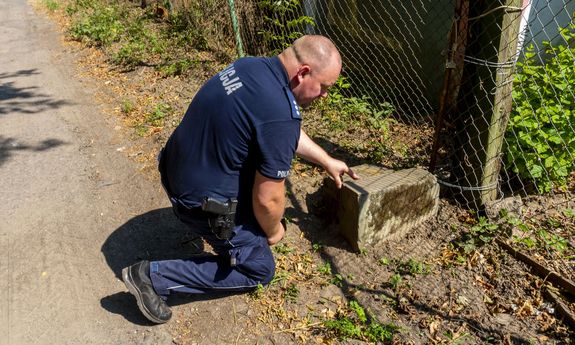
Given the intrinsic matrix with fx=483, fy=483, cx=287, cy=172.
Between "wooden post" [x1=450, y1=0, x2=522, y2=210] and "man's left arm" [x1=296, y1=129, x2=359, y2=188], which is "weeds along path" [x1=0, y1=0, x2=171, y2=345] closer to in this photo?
"man's left arm" [x1=296, y1=129, x2=359, y2=188]

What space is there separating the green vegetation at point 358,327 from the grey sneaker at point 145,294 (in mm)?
930

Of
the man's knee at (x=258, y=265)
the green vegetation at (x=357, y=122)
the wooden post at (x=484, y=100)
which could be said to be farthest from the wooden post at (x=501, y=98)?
the man's knee at (x=258, y=265)

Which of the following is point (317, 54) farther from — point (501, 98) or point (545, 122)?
point (545, 122)

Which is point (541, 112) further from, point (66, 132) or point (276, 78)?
point (66, 132)

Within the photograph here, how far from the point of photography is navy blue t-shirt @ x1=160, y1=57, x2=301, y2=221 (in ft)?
7.82

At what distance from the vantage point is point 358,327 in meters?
2.69

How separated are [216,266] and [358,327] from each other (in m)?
0.88

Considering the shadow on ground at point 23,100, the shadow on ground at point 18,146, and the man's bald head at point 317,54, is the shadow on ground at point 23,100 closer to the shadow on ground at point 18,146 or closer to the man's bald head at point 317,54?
the shadow on ground at point 18,146

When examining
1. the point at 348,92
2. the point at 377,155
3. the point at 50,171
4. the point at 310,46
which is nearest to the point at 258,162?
the point at 310,46

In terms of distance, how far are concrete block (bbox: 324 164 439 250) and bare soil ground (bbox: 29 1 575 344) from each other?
94 mm

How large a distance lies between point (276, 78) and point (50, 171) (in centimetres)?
296

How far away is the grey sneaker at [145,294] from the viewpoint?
2.69 metres

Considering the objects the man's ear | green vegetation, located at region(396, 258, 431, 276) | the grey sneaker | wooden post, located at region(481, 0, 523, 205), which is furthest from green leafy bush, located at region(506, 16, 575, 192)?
the grey sneaker

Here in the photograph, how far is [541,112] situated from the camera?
3416 mm
